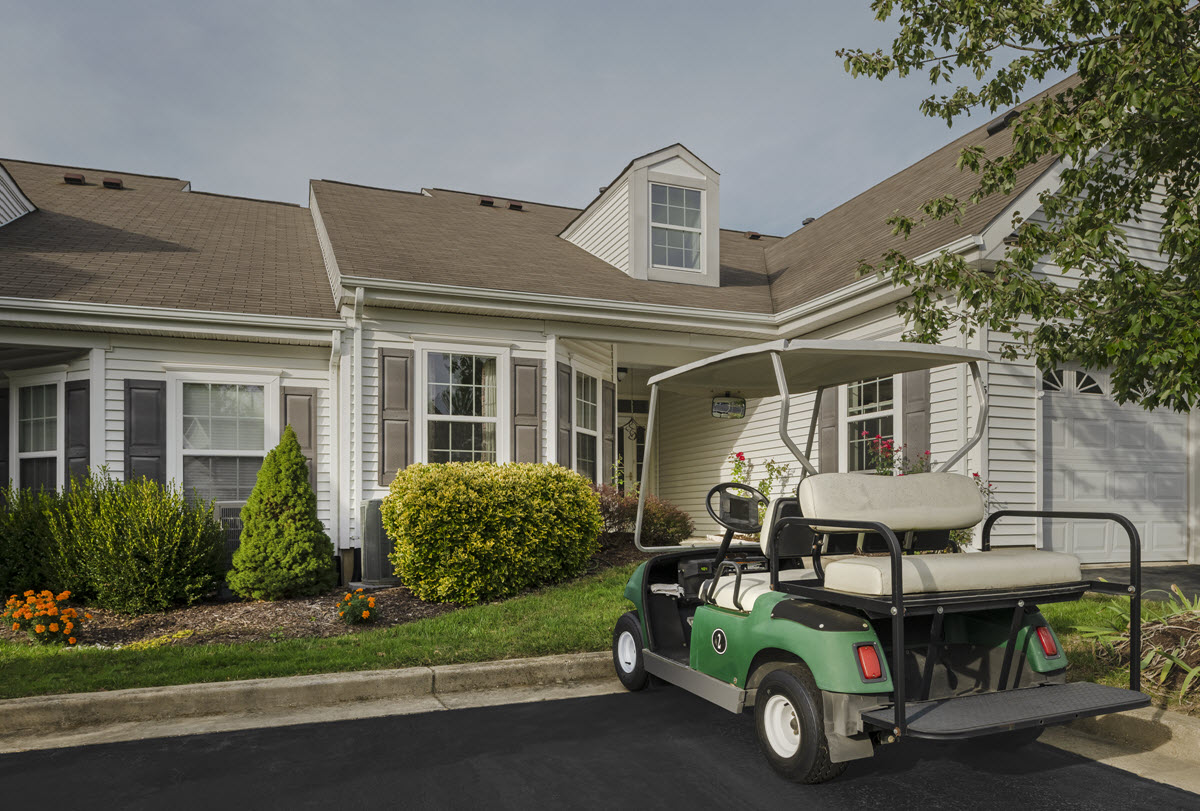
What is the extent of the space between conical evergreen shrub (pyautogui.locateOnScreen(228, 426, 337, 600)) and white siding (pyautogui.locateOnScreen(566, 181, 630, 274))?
6.12 meters

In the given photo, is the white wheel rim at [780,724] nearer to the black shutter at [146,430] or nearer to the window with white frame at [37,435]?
the black shutter at [146,430]

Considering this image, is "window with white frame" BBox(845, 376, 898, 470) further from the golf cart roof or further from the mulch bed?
the mulch bed

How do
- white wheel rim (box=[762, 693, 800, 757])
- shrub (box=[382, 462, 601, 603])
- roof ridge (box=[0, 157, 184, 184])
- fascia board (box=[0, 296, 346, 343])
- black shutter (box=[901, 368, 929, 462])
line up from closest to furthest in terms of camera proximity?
white wheel rim (box=[762, 693, 800, 757]) → shrub (box=[382, 462, 601, 603]) → fascia board (box=[0, 296, 346, 343]) → black shutter (box=[901, 368, 929, 462]) → roof ridge (box=[0, 157, 184, 184])

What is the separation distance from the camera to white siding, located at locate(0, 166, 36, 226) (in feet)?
39.1

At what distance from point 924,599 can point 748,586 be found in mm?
1053

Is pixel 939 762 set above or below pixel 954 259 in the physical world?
below

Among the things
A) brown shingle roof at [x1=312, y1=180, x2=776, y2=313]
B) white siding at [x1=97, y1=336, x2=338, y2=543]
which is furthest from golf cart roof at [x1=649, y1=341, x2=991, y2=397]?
white siding at [x1=97, y1=336, x2=338, y2=543]

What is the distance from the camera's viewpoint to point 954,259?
576 cm

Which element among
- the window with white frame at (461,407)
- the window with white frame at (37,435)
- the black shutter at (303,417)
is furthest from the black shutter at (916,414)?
the window with white frame at (37,435)

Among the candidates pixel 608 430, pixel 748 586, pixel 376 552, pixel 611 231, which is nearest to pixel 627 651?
pixel 748 586

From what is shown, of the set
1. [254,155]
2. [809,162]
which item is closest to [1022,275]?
[809,162]

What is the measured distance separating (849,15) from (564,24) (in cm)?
407

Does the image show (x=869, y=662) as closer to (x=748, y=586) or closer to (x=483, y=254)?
(x=748, y=586)

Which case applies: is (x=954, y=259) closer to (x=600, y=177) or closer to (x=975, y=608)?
(x=975, y=608)
